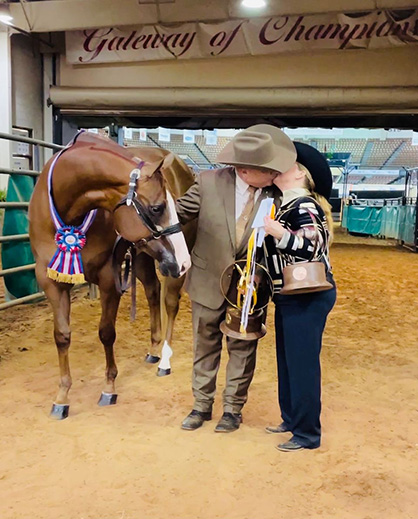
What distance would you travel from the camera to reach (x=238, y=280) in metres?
2.31

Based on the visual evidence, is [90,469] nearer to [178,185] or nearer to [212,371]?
[212,371]

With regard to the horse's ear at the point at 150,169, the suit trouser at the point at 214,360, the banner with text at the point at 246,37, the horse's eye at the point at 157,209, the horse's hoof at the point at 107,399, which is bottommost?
the horse's hoof at the point at 107,399

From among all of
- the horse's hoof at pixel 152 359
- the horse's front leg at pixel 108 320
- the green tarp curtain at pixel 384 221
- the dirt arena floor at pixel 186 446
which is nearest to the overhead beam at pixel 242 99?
the dirt arena floor at pixel 186 446

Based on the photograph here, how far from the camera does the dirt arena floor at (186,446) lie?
182 centimetres

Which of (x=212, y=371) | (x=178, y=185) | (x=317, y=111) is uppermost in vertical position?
(x=317, y=111)

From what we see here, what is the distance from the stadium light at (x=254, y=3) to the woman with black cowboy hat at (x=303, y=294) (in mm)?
4483

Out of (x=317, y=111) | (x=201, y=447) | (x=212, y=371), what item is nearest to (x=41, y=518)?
(x=201, y=447)

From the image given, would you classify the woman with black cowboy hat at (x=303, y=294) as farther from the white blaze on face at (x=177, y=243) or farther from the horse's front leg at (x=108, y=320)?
the horse's front leg at (x=108, y=320)

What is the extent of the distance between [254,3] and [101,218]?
14.9 feet

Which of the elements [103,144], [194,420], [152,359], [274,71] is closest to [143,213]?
[103,144]

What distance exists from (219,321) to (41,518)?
1099mm

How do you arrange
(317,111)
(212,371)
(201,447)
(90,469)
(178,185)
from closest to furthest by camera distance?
1. (90,469)
2. (201,447)
3. (212,371)
4. (178,185)
5. (317,111)

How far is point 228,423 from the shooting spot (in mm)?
2422

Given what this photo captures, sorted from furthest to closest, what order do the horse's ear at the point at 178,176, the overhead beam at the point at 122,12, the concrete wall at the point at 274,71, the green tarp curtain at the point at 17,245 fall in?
the concrete wall at the point at 274,71
the overhead beam at the point at 122,12
the green tarp curtain at the point at 17,245
the horse's ear at the point at 178,176
